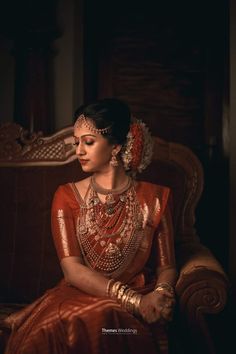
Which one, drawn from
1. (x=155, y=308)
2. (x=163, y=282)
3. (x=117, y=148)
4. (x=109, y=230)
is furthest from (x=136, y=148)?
(x=155, y=308)

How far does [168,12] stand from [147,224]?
2124 mm

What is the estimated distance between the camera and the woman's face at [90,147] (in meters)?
2.23

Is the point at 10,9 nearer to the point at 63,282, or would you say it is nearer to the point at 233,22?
the point at 233,22

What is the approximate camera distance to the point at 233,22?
3.70 m

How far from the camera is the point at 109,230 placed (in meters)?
2.31

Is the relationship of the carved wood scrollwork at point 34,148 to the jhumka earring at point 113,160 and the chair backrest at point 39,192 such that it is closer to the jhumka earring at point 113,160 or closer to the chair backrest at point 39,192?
the chair backrest at point 39,192

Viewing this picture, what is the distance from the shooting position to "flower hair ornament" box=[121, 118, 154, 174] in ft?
7.61

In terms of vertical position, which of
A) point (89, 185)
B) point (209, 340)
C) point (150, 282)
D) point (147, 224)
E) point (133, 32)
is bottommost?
point (209, 340)

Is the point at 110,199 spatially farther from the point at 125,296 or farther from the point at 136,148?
the point at 125,296

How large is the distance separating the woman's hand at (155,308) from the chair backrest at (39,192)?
2.97 ft

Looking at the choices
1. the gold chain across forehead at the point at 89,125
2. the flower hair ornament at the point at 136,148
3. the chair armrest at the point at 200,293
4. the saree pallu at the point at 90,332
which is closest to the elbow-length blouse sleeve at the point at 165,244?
the chair armrest at the point at 200,293

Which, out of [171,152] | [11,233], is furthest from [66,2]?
[11,233]

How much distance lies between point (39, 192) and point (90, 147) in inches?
33.9

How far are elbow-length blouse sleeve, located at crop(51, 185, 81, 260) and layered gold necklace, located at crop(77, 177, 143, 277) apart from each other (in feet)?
0.14
